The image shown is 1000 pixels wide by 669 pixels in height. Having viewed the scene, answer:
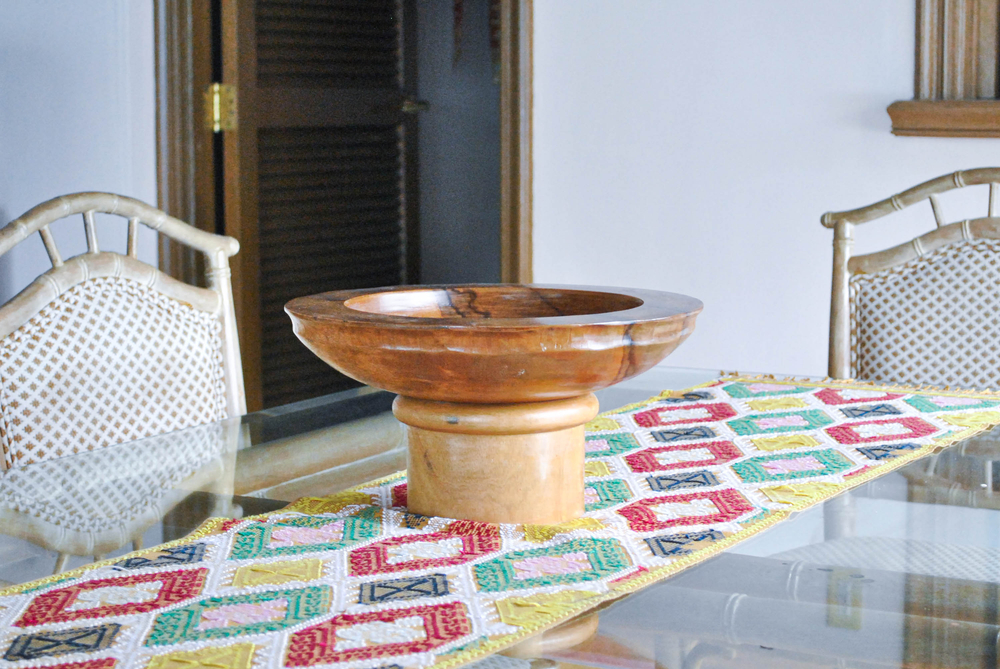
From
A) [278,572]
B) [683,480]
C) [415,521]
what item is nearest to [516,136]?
[683,480]

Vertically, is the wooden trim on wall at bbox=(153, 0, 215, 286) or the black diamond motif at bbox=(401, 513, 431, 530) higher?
the wooden trim on wall at bbox=(153, 0, 215, 286)

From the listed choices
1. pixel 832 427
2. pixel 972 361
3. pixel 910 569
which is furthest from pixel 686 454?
pixel 972 361

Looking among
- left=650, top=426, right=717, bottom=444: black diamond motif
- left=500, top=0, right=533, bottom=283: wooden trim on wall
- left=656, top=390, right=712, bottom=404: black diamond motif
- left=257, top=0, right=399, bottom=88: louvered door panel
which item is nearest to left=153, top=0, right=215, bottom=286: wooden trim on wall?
left=257, top=0, right=399, bottom=88: louvered door panel

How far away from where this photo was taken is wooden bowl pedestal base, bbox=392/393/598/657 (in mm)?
795

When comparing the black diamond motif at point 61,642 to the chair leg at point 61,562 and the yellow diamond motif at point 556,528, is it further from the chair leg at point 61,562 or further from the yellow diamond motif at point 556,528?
the yellow diamond motif at point 556,528

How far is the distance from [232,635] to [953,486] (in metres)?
0.61

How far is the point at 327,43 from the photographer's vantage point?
10.3 ft

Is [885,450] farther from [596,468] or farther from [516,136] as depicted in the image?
[516,136]

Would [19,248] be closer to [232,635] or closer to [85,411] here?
[85,411]

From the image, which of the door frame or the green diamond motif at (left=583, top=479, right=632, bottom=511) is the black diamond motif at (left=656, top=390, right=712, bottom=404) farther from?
the door frame

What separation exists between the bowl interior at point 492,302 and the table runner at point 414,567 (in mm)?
142

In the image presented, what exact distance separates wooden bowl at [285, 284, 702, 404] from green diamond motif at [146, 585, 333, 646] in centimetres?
16

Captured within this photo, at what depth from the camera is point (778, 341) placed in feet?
9.07

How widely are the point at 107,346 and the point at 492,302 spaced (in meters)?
0.55
